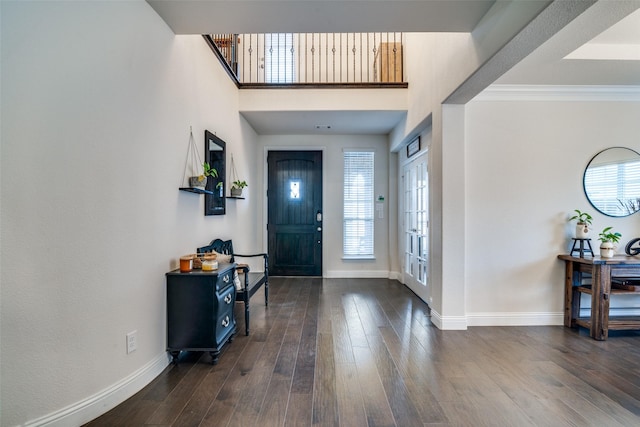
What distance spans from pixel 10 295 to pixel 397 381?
225 centimetres

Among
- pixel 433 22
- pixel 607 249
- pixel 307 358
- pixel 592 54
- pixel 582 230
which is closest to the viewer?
pixel 433 22

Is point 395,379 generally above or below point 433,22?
below

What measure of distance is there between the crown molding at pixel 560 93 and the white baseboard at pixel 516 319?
2.31 m

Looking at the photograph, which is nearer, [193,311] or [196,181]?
[193,311]

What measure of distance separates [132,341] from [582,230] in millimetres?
4155

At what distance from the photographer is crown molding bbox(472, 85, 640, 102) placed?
10.3 ft

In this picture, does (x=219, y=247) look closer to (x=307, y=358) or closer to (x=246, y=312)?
(x=246, y=312)

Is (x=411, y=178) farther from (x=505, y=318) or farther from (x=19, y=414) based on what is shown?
(x=19, y=414)

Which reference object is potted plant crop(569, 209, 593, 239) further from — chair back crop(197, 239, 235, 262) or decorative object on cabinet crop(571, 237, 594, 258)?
chair back crop(197, 239, 235, 262)

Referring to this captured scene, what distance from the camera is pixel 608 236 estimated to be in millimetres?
3018

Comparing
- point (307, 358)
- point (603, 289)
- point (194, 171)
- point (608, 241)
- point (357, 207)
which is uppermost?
point (194, 171)

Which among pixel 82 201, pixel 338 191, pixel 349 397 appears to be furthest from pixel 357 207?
pixel 82 201

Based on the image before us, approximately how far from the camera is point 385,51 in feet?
15.4

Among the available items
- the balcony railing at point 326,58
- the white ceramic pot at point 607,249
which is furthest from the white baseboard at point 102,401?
the white ceramic pot at point 607,249
